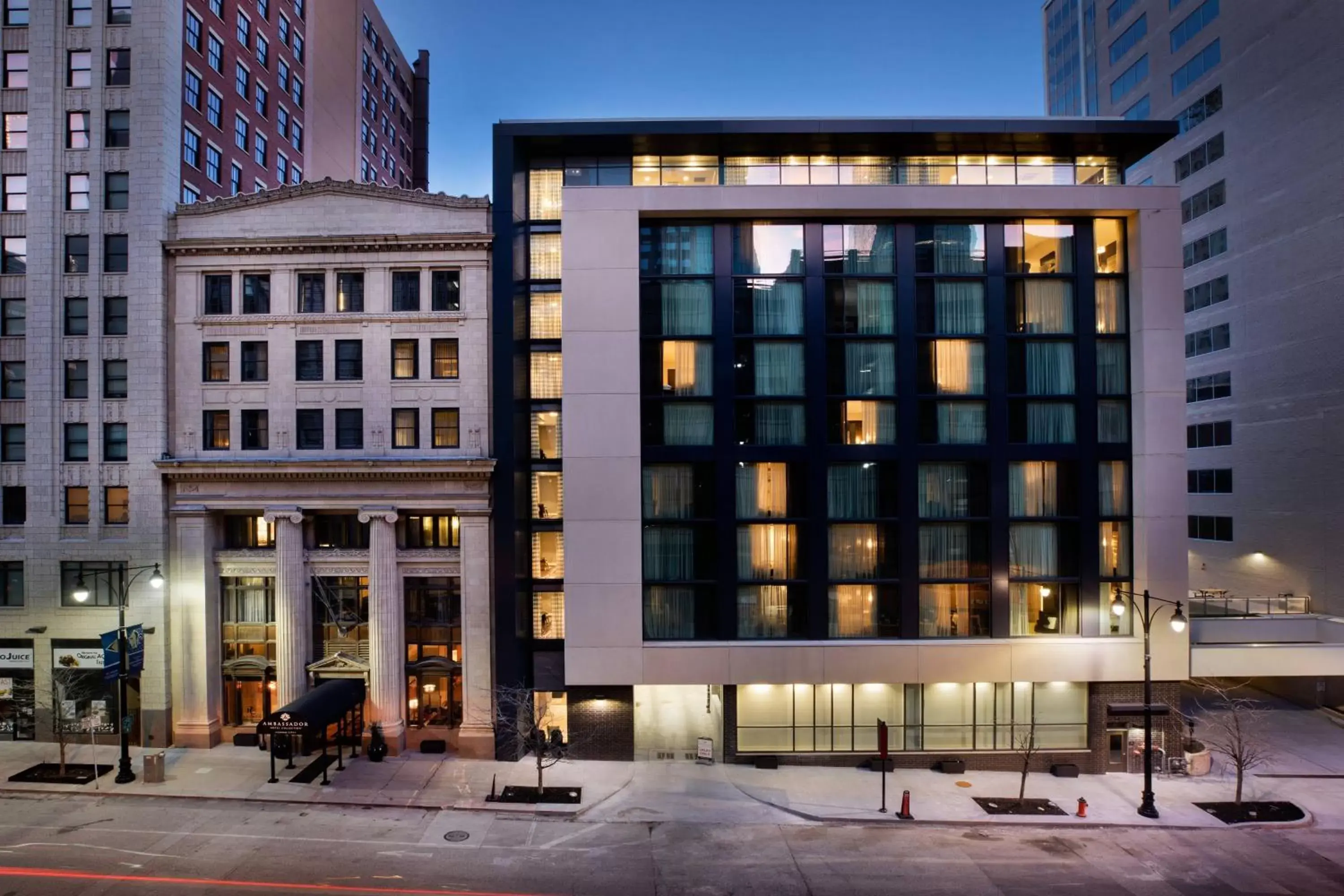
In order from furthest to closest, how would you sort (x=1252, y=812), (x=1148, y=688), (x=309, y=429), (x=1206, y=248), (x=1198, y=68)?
(x=1198, y=68), (x=1206, y=248), (x=309, y=429), (x=1148, y=688), (x=1252, y=812)

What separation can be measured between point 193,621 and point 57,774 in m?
5.88

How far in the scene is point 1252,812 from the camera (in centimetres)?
2044

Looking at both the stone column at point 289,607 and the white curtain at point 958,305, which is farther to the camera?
the stone column at point 289,607

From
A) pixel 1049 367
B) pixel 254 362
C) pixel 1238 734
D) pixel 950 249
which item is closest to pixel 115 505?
pixel 254 362

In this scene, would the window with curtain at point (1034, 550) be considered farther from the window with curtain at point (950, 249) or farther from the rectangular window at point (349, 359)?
the rectangular window at point (349, 359)

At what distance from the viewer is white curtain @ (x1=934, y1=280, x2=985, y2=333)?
24.5 meters

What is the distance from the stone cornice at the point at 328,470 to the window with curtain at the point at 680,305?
26.7 ft

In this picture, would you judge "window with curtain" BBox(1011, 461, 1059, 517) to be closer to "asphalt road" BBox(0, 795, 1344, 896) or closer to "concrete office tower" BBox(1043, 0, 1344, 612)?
"asphalt road" BBox(0, 795, 1344, 896)

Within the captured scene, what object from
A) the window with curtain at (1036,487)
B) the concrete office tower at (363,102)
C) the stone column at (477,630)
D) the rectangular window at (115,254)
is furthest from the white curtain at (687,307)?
the concrete office tower at (363,102)

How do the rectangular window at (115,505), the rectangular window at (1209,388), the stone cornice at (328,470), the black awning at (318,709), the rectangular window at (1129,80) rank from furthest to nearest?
the rectangular window at (1129,80)
the rectangular window at (1209,388)
the rectangular window at (115,505)
the stone cornice at (328,470)
the black awning at (318,709)

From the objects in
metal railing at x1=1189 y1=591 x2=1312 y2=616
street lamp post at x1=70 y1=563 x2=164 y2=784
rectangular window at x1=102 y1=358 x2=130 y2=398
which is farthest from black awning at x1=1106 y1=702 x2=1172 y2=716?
rectangular window at x1=102 y1=358 x2=130 y2=398

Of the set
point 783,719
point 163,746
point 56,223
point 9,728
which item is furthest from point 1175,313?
point 9,728

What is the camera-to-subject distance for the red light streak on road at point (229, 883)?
16.2 m

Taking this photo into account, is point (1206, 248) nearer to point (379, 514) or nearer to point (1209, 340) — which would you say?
point (1209, 340)
